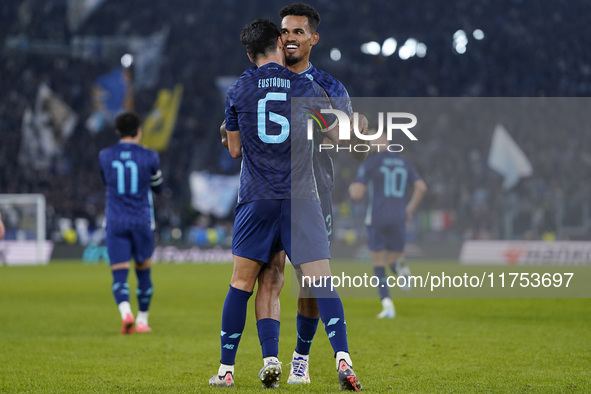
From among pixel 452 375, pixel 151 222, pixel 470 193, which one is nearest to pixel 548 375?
pixel 452 375

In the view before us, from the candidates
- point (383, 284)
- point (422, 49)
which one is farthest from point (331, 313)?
point (422, 49)

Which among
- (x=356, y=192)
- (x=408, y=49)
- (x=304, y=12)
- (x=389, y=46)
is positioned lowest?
(x=356, y=192)

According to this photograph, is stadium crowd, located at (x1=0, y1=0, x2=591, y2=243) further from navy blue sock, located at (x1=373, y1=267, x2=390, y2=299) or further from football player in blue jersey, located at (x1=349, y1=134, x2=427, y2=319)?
navy blue sock, located at (x1=373, y1=267, x2=390, y2=299)

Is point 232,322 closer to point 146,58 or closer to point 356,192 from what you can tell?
point 356,192

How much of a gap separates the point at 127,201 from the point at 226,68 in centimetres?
2712

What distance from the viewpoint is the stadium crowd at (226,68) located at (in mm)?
29297

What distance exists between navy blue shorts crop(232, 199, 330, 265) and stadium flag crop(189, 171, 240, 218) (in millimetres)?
24270

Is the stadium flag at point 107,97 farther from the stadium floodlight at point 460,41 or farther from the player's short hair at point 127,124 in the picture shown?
the player's short hair at point 127,124

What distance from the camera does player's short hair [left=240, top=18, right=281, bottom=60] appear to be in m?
4.70

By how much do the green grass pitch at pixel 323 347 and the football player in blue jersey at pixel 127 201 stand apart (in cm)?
67

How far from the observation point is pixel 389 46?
29.6m

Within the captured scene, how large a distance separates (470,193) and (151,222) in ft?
48.1

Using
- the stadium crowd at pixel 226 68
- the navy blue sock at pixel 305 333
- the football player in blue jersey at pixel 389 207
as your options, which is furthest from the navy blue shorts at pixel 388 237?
the stadium crowd at pixel 226 68

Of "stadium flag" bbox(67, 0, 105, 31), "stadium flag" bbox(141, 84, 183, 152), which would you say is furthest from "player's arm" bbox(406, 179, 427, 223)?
"stadium flag" bbox(67, 0, 105, 31)
